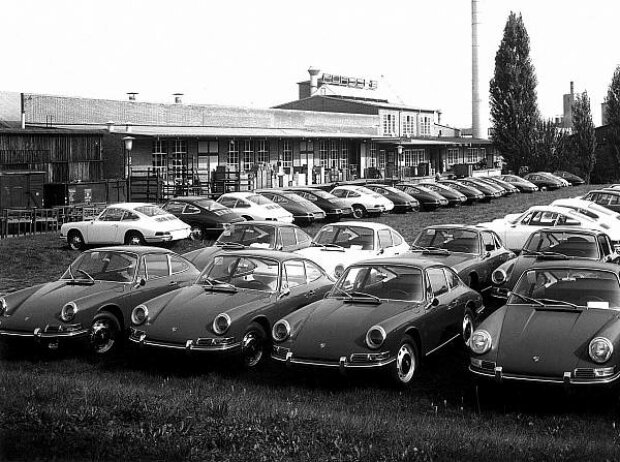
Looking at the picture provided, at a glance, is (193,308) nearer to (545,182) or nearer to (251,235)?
(251,235)

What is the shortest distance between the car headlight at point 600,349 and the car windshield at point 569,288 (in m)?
0.99

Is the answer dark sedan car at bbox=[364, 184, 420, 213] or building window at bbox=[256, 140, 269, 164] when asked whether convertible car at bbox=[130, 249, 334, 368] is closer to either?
dark sedan car at bbox=[364, 184, 420, 213]

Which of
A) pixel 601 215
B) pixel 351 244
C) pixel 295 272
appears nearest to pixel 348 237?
pixel 351 244

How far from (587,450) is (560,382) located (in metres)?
1.31

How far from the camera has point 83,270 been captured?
39.2 feet

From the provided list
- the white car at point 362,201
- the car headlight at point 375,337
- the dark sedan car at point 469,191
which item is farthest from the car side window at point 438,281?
the dark sedan car at point 469,191

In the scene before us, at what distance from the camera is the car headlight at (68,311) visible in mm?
10570

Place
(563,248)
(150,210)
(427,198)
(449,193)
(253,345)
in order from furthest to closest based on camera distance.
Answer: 1. (449,193)
2. (427,198)
3. (150,210)
4. (563,248)
5. (253,345)

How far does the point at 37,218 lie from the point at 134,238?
6380mm

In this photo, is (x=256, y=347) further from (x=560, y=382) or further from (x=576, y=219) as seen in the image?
(x=576, y=219)

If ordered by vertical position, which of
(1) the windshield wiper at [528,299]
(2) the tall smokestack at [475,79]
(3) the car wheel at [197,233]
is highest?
(2) the tall smokestack at [475,79]

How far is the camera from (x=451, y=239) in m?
15.4

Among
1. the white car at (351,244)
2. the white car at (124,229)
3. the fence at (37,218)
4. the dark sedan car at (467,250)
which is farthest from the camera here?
the fence at (37,218)

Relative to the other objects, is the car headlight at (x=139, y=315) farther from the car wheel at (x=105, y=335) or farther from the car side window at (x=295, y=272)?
the car side window at (x=295, y=272)
